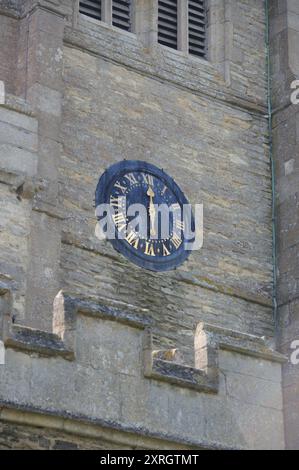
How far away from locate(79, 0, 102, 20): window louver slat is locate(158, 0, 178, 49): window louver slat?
103 centimetres

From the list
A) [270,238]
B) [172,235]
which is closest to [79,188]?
[172,235]

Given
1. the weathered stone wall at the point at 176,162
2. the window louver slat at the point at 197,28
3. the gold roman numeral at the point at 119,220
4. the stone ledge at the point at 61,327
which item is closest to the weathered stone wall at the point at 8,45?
the weathered stone wall at the point at 176,162

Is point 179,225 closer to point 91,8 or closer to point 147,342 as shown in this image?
point 91,8

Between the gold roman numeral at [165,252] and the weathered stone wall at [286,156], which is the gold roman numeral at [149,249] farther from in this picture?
the weathered stone wall at [286,156]

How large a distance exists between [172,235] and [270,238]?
1.86m

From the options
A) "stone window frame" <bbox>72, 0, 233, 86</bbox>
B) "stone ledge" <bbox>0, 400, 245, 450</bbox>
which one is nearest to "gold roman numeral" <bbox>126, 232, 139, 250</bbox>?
"stone window frame" <bbox>72, 0, 233, 86</bbox>

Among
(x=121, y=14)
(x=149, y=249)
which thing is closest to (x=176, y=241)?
(x=149, y=249)

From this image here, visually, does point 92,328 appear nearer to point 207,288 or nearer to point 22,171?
point 22,171

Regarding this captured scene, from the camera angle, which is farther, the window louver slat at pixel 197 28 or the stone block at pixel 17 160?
the window louver slat at pixel 197 28

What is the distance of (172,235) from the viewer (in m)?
21.7

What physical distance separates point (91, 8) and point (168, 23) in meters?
1.41

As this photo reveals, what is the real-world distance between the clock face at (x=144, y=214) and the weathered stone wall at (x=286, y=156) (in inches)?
60.2

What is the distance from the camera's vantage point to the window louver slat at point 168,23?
23391mm
